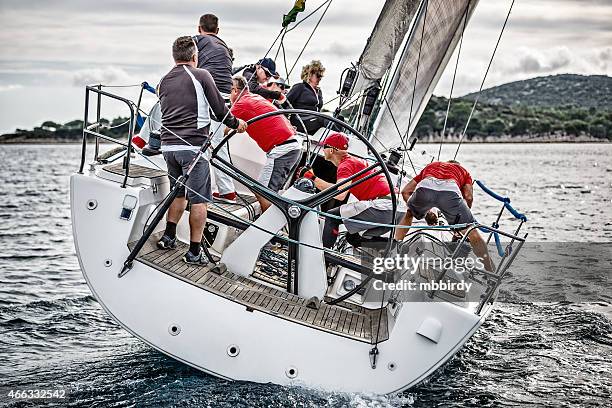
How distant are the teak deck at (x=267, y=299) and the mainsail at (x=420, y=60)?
2.27 metres

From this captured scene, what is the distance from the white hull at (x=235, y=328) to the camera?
19.0 ft

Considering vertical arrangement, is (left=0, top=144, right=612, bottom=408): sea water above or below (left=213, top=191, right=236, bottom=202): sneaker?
below

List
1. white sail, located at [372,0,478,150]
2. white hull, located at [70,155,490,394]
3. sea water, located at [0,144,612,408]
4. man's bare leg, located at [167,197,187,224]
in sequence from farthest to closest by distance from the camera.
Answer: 1. white sail, located at [372,0,478,150]
2. man's bare leg, located at [167,197,187,224]
3. sea water, located at [0,144,612,408]
4. white hull, located at [70,155,490,394]

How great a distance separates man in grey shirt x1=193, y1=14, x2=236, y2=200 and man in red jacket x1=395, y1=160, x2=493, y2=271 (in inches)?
69.2

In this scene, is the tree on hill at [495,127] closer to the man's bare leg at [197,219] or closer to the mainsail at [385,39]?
the mainsail at [385,39]

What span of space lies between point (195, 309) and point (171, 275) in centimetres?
33

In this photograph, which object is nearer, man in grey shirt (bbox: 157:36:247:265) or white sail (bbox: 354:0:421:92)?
man in grey shirt (bbox: 157:36:247:265)

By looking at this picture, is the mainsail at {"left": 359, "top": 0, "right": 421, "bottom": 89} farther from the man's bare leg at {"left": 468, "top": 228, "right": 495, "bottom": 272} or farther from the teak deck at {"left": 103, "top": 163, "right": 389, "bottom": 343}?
the teak deck at {"left": 103, "top": 163, "right": 389, "bottom": 343}

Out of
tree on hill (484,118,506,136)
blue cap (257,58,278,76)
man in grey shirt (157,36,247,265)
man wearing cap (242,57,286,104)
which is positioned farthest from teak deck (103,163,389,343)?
tree on hill (484,118,506,136)

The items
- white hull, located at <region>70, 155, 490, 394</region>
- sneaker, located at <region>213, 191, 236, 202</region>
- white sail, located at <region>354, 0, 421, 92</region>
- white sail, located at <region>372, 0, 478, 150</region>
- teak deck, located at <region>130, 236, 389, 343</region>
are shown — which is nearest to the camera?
white hull, located at <region>70, 155, 490, 394</region>

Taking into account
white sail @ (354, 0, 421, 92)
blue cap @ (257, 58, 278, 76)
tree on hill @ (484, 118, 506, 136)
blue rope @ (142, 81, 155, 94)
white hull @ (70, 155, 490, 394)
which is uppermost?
tree on hill @ (484, 118, 506, 136)

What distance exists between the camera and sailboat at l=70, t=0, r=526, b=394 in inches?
229

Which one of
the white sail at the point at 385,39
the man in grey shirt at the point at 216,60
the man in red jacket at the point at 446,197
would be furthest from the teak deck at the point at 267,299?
the white sail at the point at 385,39

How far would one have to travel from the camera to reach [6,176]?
4225 centimetres
